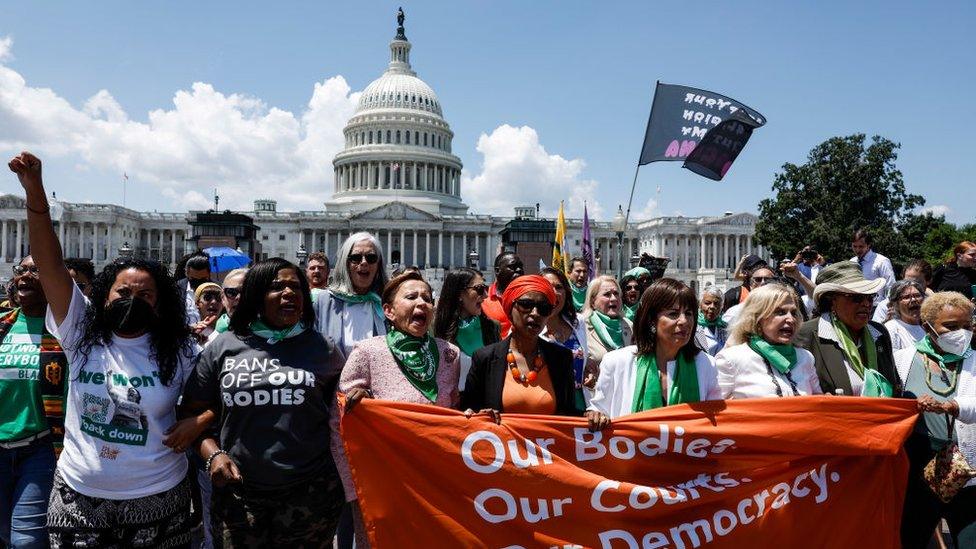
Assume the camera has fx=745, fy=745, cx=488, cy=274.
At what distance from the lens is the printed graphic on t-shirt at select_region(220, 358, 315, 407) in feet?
13.3

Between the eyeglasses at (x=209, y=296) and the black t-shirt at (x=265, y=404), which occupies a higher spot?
the eyeglasses at (x=209, y=296)

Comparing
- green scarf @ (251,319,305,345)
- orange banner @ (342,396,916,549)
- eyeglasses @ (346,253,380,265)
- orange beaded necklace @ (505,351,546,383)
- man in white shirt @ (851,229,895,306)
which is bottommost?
orange banner @ (342,396,916,549)

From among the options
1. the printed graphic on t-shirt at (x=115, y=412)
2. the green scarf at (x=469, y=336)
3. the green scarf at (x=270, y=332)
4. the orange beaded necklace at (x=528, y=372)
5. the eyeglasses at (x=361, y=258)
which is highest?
the eyeglasses at (x=361, y=258)

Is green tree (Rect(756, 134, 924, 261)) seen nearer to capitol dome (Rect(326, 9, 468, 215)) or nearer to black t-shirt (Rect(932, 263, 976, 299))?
black t-shirt (Rect(932, 263, 976, 299))

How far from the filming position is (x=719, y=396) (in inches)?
186

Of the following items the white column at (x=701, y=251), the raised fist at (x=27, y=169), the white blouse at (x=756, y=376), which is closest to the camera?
the raised fist at (x=27, y=169)

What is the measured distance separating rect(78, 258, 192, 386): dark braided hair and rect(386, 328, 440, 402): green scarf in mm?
1207

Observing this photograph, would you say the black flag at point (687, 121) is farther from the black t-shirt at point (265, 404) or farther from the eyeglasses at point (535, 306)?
the black t-shirt at point (265, 404)

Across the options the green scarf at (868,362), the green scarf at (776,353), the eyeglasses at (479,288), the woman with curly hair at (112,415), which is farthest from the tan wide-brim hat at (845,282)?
Answer: the woman with curly hair at (112,415)

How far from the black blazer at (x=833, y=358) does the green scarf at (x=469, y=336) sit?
2544mm

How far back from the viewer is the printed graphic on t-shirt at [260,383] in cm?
407

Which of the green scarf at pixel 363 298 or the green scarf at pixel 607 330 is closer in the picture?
the green scarf at pixel 363 298

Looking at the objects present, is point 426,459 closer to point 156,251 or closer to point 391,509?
point 391,509

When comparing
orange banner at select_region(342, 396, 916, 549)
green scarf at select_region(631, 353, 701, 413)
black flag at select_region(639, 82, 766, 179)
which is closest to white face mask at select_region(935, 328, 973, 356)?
orange banner at select_region(342, 396, 916, 549)
